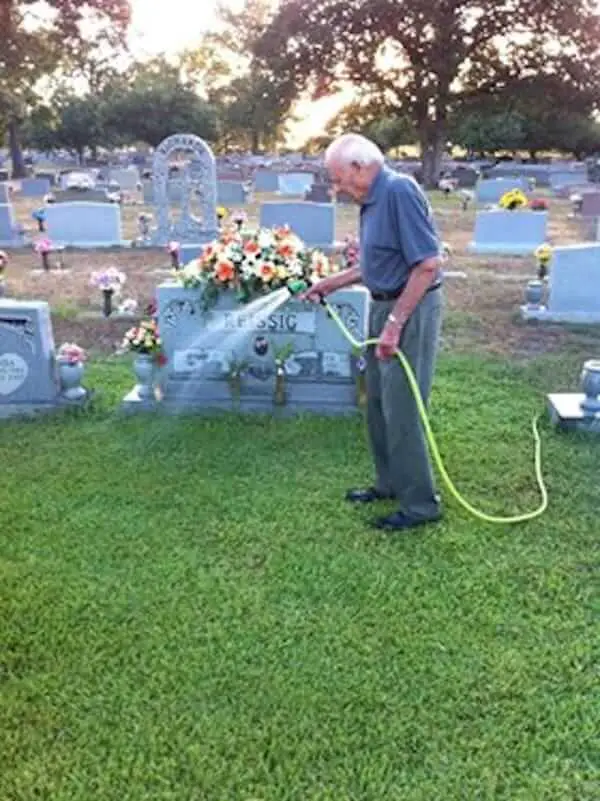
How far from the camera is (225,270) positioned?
4.93m

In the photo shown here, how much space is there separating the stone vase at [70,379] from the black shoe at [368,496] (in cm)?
219

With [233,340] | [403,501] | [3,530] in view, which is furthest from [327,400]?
[3,530]

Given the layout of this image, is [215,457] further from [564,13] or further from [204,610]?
[564,13]

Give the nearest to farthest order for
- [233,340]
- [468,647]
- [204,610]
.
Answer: [468,647]
[204,610]
[233,340]

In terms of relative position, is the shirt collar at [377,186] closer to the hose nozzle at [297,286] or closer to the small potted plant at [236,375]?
the hose nozzle at [297,286]

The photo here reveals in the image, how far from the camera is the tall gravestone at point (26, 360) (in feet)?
16.5

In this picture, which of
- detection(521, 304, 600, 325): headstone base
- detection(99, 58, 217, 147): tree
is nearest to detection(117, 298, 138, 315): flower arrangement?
detection(521, 304, 600, 325): headstone base

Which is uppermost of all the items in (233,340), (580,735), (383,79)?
(383,79)

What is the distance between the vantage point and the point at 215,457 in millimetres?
4469

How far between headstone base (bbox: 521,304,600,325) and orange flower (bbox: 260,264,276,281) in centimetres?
370

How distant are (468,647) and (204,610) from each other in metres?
0.97

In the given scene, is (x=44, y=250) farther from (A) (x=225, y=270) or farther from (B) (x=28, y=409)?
(A) (x=225, y=270)

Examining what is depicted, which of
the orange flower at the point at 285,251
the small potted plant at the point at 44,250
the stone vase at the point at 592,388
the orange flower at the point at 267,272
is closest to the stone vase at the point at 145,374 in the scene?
the orange flower at the point at 267,272

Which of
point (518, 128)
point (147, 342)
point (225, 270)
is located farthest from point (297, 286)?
point (518, 128)
